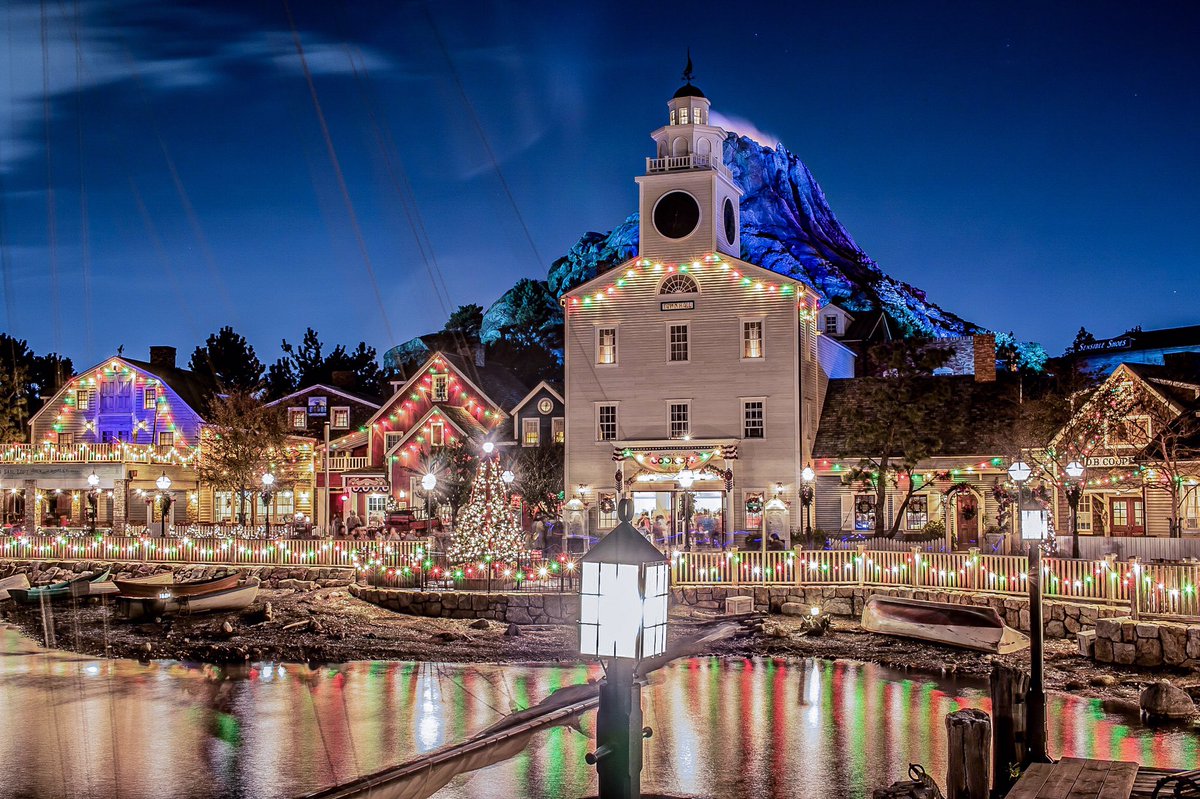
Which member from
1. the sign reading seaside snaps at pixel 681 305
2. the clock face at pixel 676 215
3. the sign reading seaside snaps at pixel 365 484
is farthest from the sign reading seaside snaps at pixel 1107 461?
the sign reading seaside snaps at pixel 365 484

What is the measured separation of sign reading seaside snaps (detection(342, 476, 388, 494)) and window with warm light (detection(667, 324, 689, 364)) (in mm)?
17024

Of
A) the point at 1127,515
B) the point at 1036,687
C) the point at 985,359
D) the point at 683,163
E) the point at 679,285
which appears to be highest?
the point at 683,163

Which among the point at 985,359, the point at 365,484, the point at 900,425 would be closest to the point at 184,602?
the point at 365,484

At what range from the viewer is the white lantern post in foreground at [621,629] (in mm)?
7637

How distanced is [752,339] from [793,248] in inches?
4687

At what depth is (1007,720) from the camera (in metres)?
13.1

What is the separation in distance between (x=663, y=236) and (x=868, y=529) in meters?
12.8

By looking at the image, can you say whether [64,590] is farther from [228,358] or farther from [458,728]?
[228,358]

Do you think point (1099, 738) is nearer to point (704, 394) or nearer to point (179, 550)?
point (704, 394)

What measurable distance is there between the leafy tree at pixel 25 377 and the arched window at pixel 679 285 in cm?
4333

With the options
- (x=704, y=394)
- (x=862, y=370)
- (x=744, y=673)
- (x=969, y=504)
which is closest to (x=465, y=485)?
(x=704, y=394)

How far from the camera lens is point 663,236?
43312 millimetres

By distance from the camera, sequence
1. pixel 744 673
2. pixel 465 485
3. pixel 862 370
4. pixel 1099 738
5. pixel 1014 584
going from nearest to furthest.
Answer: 1. pixel 1099 738
2. pixel 744 673
3. pixel 1014 584
4. pixel 465 485
5. pixel 862 370

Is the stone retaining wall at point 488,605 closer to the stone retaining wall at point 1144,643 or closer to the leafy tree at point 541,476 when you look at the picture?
the leafy tree at point 541,476
